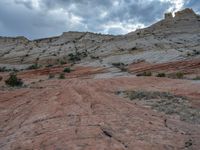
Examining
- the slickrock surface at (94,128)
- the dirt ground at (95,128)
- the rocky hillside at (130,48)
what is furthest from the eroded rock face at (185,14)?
the slickrock surface at (94,128)

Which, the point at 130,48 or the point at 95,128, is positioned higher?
the point at 130,48

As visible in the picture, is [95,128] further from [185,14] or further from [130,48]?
[185,14]

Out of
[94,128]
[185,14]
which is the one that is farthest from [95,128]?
[185,14]

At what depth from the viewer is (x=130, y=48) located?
5653 cm

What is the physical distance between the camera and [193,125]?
871 centimetres

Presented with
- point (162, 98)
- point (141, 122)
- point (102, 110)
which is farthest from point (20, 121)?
point (162, 98)

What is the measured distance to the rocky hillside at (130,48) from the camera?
4516cm

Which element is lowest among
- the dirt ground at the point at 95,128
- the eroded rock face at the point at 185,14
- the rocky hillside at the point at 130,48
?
the dirt ground at the point at 95,128

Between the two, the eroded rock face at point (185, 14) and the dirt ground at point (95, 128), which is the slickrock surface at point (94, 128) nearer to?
the dirt ground at point (95, 128)

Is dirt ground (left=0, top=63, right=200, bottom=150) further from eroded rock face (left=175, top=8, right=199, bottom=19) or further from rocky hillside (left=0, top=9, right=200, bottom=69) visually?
eroded rock face (left=175, top=8, right=199, bottom=19)

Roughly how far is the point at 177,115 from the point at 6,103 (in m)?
8.86

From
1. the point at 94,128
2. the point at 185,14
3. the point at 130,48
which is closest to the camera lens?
the point at 94,128

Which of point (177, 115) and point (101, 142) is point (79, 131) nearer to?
point (101, 142)

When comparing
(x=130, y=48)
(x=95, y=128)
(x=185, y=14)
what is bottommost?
(x=95, y=128)
